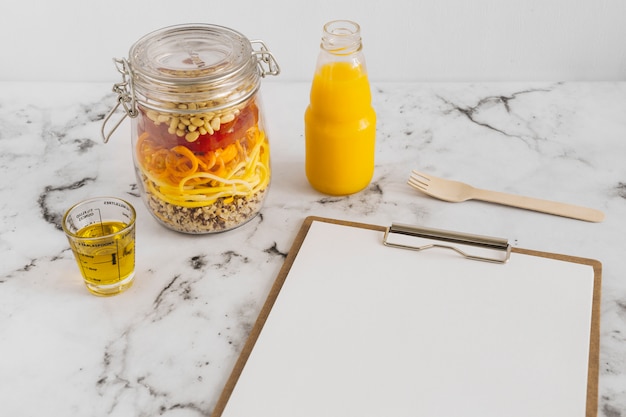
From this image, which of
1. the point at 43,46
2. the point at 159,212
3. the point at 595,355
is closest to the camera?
the point at 595,355

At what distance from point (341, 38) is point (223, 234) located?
1.05 ft

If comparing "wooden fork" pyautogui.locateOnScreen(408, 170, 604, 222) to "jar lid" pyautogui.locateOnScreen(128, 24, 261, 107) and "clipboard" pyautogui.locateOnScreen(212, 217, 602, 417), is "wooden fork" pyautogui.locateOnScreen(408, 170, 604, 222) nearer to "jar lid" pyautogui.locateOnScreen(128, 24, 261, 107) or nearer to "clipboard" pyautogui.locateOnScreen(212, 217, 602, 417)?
"clipboard" pyautogui.locateOnScreen(212, 217, 602, 417)

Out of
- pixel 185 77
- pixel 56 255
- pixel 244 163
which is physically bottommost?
pixel 56 255

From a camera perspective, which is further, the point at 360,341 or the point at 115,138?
the point at 115,138

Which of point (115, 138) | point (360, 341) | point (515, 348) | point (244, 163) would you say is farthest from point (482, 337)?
point (115, 138)

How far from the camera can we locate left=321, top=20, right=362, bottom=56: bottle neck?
951 millimetres

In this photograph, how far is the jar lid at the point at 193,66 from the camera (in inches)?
35.0

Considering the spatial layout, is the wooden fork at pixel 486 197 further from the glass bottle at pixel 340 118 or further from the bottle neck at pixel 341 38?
the bottle neck at pixel 341 38

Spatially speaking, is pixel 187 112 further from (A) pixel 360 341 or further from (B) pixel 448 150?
(B) pixel 448 150

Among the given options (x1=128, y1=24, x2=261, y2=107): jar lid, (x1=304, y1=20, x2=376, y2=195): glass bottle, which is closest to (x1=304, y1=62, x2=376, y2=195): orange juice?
(x1=304, y1=20, x2=376, y2=195): glass bottle

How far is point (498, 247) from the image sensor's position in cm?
94

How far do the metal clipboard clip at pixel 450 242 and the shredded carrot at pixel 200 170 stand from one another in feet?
0.70

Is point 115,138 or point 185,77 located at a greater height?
point 185,77

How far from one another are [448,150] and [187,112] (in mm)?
485
